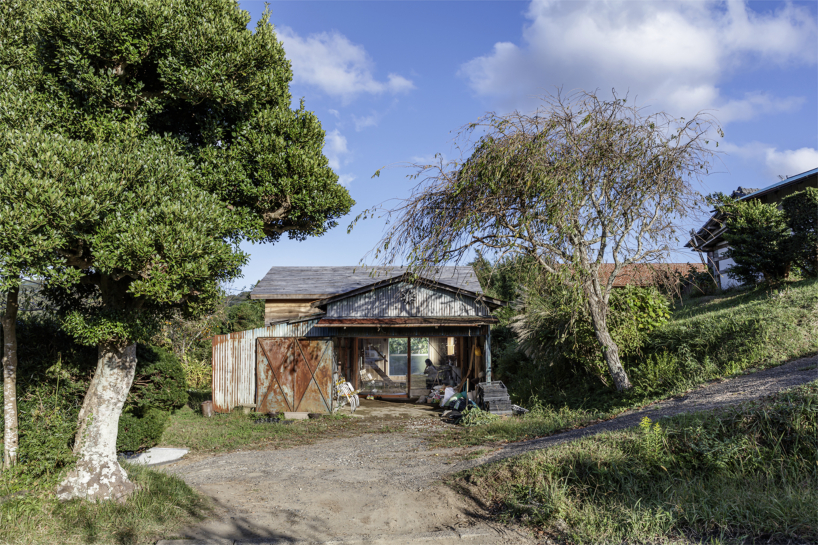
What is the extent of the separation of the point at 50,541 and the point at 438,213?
27.5 ft

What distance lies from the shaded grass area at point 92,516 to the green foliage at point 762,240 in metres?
18.5

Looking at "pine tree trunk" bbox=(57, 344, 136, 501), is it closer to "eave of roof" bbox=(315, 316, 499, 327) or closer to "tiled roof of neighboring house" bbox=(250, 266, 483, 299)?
"eave of roof" bbox=(315, 316, 499, 327)

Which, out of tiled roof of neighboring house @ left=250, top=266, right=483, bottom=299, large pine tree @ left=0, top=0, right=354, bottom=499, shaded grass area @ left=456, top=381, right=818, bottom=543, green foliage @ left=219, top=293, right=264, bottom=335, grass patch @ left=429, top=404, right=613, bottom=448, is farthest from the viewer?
green foliage @ left=219, top=293, right=264, bottom=335

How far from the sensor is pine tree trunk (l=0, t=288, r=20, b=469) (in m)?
6.09

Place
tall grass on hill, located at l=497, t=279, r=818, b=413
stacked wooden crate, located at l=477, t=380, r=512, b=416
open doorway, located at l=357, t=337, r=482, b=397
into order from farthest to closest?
open doorway, located at l=357, t=337, r=482, b=397
stacked wooden crate, located at l=477, t=380, r=512, b=416
tall grass on hill, located at l=497, t=279, r=818, b=413

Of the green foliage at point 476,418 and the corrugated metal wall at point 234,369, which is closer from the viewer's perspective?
the green foliage at point 476,418

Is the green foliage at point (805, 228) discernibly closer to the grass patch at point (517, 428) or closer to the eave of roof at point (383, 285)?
the eave of roof at point (383, 285)

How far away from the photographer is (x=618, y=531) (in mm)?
4359

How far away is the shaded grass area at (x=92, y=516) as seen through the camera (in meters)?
4.81

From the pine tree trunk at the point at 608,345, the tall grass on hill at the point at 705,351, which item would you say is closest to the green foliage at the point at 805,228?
the tall grass on hill at the point at 705,351

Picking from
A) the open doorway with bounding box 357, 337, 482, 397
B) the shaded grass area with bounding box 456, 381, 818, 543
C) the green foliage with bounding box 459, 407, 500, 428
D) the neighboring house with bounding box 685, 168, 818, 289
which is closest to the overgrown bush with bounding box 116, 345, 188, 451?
the shaded grass area with bounding box 456, 381, 818, 543

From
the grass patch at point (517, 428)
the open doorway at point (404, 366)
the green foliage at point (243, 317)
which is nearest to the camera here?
the grass patch at point (517, 428)

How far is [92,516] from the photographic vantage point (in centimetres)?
539

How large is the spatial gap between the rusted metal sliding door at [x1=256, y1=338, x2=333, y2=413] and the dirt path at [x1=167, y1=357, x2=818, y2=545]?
3.59 m
